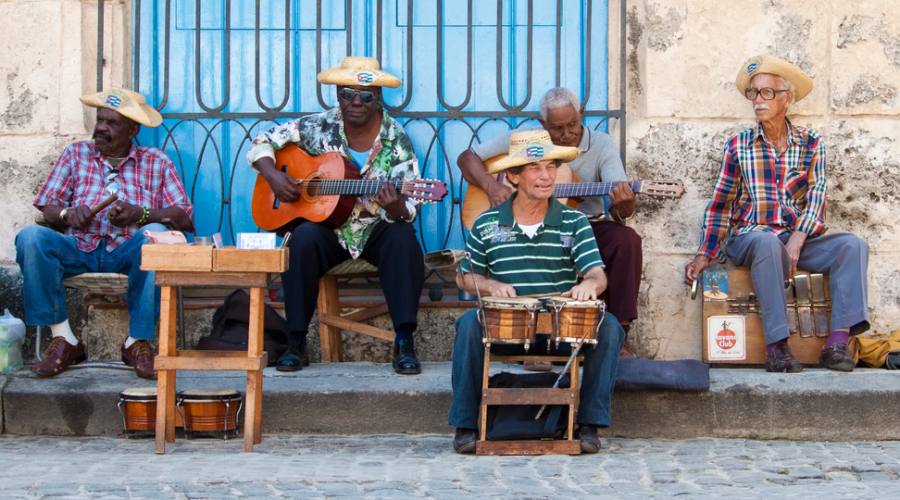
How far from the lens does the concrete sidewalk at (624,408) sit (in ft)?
19.3

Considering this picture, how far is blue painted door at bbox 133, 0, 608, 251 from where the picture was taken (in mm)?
7105

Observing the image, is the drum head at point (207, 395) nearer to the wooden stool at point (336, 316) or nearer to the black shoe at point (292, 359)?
the black shoe at point (292, 359)

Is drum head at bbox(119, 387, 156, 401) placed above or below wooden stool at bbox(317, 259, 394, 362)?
below

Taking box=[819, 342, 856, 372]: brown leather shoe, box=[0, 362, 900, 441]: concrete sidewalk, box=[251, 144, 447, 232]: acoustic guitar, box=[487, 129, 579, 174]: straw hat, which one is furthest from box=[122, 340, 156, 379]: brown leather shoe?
box=[819, 342, 856, 372]: brown leather shoe

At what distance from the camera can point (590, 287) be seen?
5.33 m

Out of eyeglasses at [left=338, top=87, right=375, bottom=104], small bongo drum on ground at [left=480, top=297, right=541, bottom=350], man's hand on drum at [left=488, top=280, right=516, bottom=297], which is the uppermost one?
eyeglasses at [left=338, top=87, right=375, bottom=104]

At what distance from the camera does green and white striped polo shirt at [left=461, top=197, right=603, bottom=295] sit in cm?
559

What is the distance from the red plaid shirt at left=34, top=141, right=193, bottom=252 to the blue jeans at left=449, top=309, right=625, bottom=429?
1948 millimetres

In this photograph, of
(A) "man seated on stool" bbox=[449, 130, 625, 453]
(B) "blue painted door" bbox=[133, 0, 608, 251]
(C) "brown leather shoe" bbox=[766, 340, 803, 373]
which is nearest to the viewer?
(A) "man seated on stool" bbox=[449, 130, 625, 453]

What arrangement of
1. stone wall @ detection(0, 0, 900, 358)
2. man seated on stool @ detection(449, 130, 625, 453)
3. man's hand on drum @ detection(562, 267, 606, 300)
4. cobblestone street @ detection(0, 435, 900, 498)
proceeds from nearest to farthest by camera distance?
cobblestone street @ detection(0, 435, 900, 498), man's hand on drum @ detection(562, 267, 606, 300), man seated on stool @ detection(449, 130, 625, 453), stone wall @ detection(0, 0, 900, 358)

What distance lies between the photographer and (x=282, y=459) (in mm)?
5281

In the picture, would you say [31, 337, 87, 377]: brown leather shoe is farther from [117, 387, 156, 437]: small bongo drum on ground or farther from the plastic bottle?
[117, 387, 156, 437]: small bongo drum on ground

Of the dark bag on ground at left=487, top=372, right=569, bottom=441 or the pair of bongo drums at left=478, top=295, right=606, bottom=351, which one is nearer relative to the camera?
the pair of bongo drums at left=478, top=295, right=606, bottom=351

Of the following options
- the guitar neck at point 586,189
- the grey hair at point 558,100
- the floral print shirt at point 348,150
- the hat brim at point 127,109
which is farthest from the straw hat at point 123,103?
the guitar neck at point 586,189
